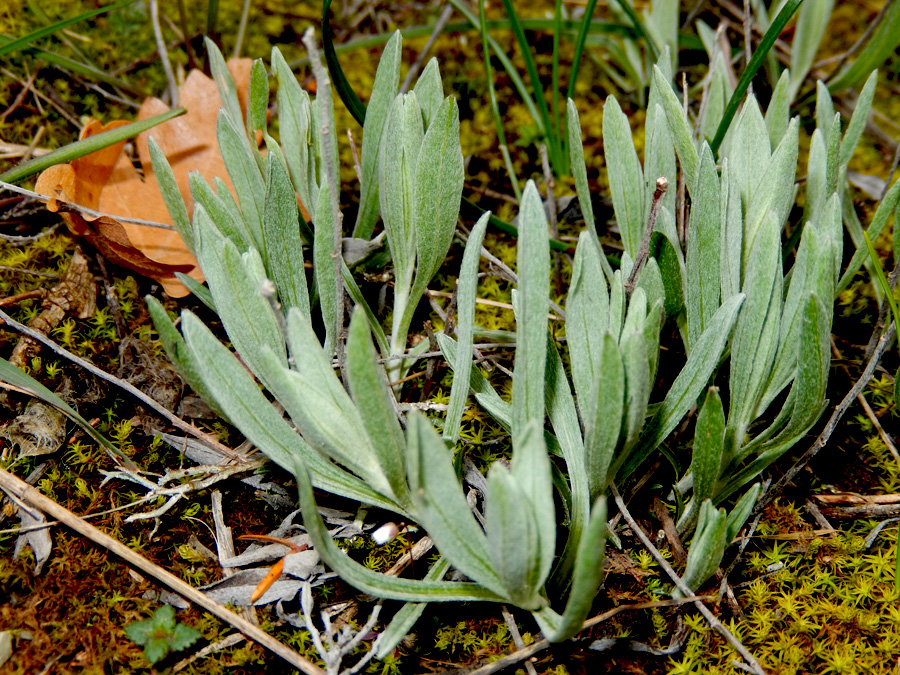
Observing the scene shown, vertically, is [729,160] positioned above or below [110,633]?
above

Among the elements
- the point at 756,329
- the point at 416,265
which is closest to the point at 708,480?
the point at 756,329

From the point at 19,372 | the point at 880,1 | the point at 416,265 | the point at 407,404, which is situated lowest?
A: the point at 407,404

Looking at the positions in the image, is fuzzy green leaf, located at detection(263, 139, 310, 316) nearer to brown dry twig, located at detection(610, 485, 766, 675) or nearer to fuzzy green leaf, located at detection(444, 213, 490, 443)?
fuzzy green leaf, located at detection(444, 213, 490, 443)

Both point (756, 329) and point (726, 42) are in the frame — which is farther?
point (726, 42)

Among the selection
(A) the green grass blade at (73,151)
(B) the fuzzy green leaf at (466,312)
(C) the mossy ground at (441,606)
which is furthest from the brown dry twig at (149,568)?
(A) the green grass blade at (73,151)

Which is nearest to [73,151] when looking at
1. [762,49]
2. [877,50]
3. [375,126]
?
[375,126]

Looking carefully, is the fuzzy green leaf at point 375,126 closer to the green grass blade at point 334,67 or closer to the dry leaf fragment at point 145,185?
the green grass blade at point 334,67

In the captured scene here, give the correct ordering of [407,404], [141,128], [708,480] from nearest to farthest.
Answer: [708,480] → [407,404] → [141,128]

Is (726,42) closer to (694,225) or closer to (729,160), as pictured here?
(729,160)

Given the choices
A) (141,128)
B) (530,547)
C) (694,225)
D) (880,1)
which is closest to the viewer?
(530,547)
